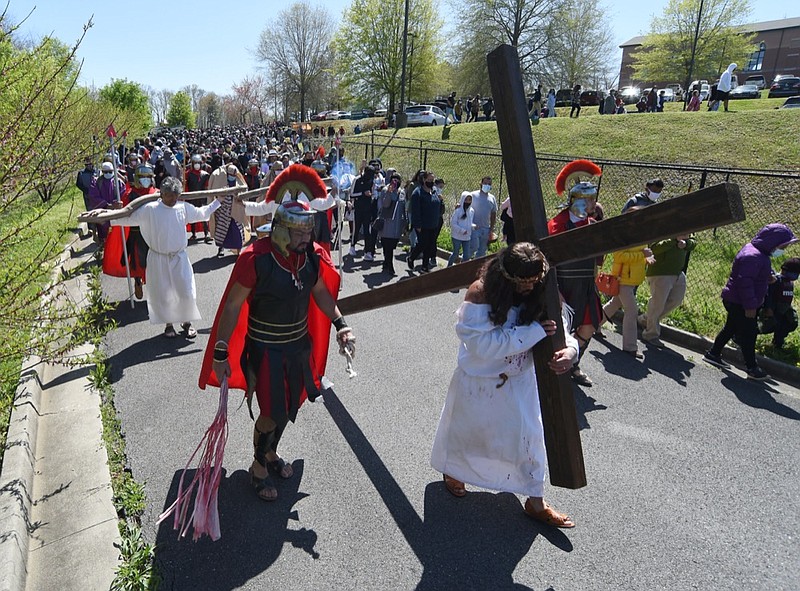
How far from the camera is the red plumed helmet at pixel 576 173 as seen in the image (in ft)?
17.0

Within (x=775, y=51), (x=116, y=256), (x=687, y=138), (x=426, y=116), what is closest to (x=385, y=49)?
(x=426, y=116)

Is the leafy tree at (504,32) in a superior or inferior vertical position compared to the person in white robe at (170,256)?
superior

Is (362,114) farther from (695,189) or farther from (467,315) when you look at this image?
(467,315)

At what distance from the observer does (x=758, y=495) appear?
3771 millimetres

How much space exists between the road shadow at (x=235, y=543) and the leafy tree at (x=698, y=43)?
5000cm

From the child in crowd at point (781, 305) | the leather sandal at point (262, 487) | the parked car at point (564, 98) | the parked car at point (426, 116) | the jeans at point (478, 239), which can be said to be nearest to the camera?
the leather sandal at point (262, 487)

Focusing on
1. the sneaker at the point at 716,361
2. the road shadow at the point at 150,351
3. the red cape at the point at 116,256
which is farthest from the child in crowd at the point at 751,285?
the red cape at the point at 116,256

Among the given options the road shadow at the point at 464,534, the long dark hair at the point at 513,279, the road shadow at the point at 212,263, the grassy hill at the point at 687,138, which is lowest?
the road shadow at the point at 212,263

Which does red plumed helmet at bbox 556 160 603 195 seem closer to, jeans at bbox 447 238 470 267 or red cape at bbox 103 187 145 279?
jeans at bbox 447 238 470 267

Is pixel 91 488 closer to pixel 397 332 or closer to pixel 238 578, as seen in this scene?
pixel 238 578

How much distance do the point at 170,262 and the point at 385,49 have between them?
43115 mm

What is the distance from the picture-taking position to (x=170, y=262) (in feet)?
21.2

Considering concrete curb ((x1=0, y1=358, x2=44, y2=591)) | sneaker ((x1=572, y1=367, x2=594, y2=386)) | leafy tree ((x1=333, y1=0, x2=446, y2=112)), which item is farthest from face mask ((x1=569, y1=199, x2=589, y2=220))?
leafy tree ((x1=333, y1=0, x2=446, y2=112))

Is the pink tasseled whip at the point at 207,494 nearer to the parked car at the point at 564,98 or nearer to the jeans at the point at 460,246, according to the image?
the jeans at the point at 460,246
